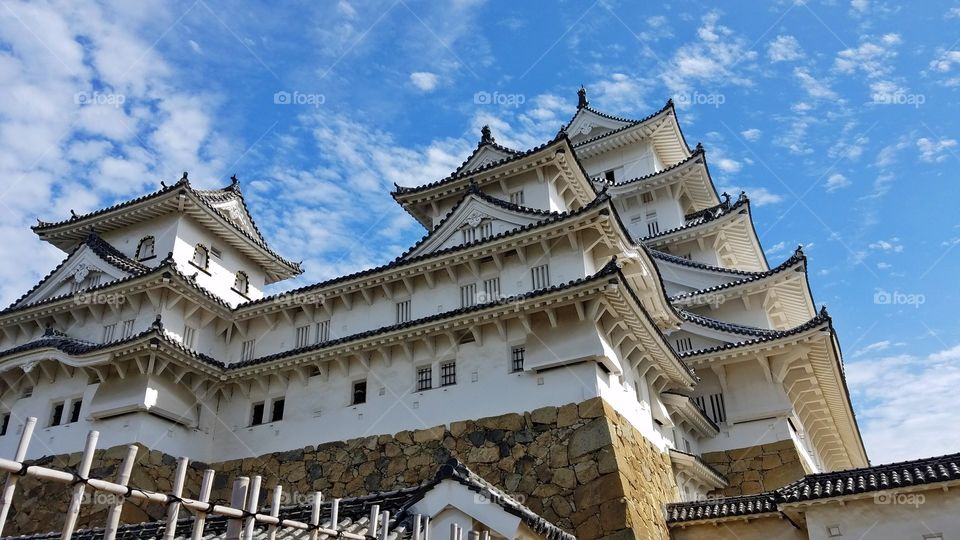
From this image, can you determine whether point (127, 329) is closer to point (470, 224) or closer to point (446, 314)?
point (446, 314)

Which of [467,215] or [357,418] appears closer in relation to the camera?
[357,418]

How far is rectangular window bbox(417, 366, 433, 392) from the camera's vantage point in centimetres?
2081

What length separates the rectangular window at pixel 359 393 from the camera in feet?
71.0

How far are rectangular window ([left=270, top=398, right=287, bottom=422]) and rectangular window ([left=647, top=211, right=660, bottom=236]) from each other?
2074cm

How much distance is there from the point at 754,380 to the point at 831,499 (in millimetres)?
9503

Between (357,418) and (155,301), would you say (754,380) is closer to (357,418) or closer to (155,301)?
(357,418)

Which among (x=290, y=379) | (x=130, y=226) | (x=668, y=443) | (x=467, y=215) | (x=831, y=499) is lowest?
(x=831, y=499)

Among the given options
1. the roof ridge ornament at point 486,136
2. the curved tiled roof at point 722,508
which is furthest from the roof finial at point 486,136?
the curved tiled roof at point 722,508

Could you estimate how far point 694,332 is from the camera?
90.0 ft

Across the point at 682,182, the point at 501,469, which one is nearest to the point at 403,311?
the point at 501,469

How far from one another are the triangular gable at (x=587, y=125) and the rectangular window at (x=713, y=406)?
61.1ft

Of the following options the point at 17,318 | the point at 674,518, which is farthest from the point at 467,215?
the point at 17,318

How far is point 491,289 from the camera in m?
22.1

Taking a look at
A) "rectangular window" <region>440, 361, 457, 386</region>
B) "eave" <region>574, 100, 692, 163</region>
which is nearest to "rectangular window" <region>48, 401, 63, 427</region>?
"rectangular window" <region>440, 361, 457, 386</region>
